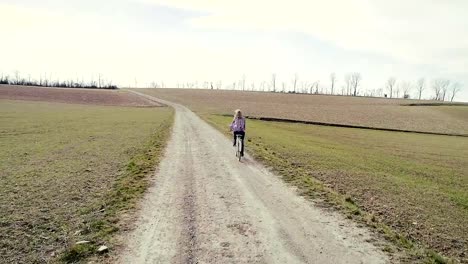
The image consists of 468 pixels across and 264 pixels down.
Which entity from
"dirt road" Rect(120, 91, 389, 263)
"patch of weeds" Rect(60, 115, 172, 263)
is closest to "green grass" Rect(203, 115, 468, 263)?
"dirt road" Rect(120, 91, 389, 263)

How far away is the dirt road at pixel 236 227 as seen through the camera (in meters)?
6.22

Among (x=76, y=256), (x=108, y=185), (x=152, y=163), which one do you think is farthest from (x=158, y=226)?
(x=152, y=163)

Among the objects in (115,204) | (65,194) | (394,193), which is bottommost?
(394,193)

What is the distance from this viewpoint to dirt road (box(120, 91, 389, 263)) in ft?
20.4

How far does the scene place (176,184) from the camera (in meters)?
11.1

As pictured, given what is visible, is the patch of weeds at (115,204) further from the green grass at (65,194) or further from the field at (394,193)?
the field at (394,193)

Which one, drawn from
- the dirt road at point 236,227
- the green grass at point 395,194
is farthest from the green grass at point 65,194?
the green grass at point 395,194

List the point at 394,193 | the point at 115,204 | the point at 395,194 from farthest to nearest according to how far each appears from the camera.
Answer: the point at 394,193 < the point at 395,194 < the point at 115,204

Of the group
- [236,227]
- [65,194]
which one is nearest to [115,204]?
[65,194]

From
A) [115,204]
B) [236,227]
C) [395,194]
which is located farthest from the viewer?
[395,194]

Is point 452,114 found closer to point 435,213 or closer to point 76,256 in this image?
point 435,213

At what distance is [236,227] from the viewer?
7.52 metres

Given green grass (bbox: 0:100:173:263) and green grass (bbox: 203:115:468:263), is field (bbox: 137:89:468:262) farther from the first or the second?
green grass (bbox: 0:100:173:263)

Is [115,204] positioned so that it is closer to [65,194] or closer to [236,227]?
[65,194]
